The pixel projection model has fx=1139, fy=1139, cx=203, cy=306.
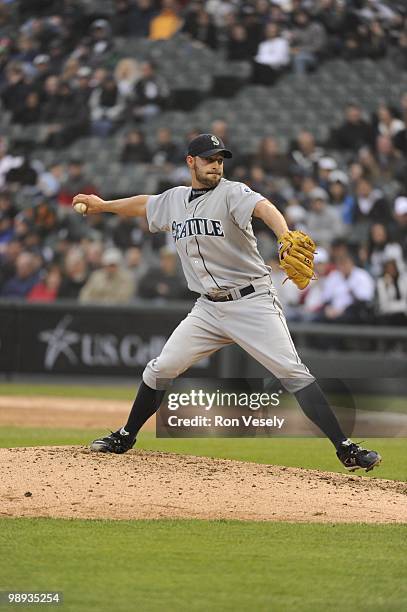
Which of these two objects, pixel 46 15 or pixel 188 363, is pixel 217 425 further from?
pixel 46 15

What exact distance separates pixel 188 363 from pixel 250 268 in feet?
2.27

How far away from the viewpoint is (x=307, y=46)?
60.8 feet

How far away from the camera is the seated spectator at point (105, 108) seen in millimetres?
18422

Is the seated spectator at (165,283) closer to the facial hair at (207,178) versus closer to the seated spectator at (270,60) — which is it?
the seated spectator at (270,60)

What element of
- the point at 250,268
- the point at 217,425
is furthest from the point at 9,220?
the point at 250,268

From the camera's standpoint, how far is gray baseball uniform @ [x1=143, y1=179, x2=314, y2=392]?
6.36m

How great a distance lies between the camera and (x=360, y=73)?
18438mm

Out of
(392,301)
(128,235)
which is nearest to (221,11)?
(128,235)

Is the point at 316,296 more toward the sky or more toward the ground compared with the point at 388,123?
more toward the ground

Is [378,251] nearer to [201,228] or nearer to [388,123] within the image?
[388,123]

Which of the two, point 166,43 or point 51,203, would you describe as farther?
point 166,43

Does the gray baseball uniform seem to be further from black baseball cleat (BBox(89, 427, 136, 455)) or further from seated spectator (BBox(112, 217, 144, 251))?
seated spectator (BBox(112, 217, 144, 251))

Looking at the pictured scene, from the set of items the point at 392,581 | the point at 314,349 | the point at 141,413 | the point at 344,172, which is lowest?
the point at 314,349

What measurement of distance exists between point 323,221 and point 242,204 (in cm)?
978
